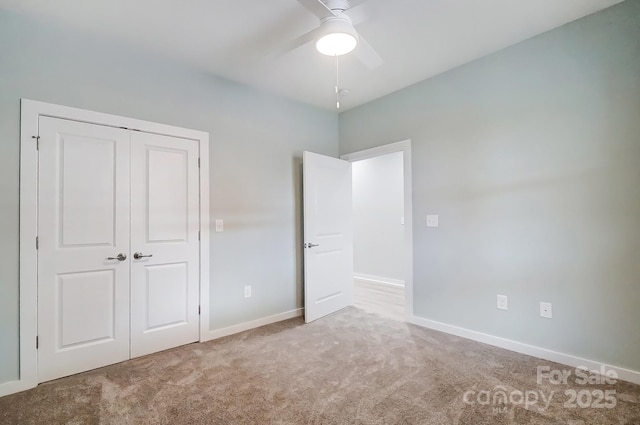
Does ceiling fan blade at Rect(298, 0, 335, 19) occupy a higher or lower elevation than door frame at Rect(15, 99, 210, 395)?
higher

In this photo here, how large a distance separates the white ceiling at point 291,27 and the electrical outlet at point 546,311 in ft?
7.17

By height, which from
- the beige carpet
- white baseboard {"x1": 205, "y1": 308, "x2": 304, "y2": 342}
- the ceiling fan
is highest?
the ceiling fan

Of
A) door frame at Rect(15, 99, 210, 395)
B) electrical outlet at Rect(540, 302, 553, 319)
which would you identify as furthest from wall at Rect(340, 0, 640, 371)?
door frame at Rect(15, 99, 210, 395)

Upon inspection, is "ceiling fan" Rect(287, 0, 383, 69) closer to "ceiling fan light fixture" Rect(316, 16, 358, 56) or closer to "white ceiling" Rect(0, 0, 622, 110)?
"ceiling fan light fixture" Rect(316, 16, 358, 56)

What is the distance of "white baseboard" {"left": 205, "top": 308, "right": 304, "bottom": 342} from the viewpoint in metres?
2.87

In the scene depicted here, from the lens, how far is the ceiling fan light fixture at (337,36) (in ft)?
5.54

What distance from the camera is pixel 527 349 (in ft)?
8.03

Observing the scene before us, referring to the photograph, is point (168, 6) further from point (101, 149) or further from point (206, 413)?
point (206, 413)

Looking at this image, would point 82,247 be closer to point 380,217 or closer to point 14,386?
point 14,386

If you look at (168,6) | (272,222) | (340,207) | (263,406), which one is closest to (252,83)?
(168,6)

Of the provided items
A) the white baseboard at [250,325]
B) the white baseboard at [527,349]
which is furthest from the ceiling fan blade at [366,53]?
the white baseboard at [250,325]

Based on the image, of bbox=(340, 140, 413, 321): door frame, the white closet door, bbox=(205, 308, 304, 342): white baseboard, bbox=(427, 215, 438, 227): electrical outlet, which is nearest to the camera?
the white closet door

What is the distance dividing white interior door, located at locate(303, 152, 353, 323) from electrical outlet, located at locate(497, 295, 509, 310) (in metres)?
1.75

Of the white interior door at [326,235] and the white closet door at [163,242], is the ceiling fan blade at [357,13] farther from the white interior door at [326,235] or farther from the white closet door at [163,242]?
the white closet door at [163,242]
